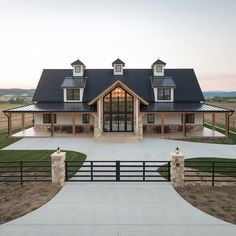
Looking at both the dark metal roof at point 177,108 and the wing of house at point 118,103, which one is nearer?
the wing of house at point 118,103

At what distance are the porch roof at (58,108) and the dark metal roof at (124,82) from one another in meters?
1.33

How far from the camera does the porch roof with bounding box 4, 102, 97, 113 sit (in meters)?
29.5

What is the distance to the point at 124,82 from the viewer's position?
35.4 metres

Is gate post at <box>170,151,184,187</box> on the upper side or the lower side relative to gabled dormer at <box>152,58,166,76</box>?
lower

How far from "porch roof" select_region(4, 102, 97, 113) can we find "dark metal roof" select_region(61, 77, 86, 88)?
2.13 meters

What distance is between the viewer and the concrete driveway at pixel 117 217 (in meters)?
9.32

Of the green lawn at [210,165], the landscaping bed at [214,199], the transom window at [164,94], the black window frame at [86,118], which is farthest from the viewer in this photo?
the transom window at [164,94]

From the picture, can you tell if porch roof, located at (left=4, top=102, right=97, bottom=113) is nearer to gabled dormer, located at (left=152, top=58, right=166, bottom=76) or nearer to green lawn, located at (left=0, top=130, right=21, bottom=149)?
green lawn, located at (left=0, top=130, right=21, bottom=149)

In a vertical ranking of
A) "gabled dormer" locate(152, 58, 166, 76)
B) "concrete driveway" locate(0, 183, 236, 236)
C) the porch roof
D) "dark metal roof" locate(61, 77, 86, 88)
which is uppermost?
"gabled dormer" locate(152, 58, 166, 76)

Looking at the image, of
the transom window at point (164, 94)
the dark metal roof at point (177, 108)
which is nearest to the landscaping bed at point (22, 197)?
the dark metal roof at point (177, 108)

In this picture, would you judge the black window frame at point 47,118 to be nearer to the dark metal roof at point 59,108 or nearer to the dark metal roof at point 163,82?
the dark metal roof at point 59,108

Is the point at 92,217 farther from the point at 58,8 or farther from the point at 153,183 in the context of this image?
the point at 58,8

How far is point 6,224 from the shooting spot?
9.80m

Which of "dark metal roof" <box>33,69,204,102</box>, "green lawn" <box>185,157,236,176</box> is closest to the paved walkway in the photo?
"green lawn" <box>185,157,236,176</box>
